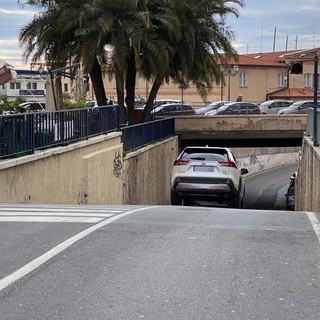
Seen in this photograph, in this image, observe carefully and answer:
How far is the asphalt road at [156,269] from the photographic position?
16.2 ft

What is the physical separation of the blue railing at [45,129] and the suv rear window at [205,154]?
2733 millimetres

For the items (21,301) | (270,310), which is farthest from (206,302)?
(21,301)

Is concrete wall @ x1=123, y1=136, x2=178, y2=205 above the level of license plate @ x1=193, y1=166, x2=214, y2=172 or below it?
below

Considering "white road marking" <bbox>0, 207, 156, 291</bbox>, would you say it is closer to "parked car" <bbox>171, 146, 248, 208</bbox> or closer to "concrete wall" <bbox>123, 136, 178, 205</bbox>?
"parked car" <bbox>171, 146, 248, 208</bbox>

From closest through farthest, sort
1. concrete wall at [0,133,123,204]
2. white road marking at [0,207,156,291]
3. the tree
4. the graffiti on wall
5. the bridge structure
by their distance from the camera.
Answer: white road marking at [0,207,156,291], concrete wall at [0,133,123,204], the graffiti on wall, the tree, the bridge structure

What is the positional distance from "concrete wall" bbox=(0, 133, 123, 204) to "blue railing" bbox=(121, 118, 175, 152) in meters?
1.93

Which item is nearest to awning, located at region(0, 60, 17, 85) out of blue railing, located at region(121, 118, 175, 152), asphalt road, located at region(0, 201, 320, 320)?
blue railing, located at region(121, 118, 175, 152)

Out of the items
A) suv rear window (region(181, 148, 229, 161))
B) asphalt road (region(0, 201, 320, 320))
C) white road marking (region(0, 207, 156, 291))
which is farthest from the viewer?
suv rear window (region(181, 148, 229, 161))

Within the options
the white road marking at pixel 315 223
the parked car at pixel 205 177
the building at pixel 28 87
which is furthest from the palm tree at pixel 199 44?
the white road marking at pixel 315 223

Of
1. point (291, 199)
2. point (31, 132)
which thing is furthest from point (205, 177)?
point (291, 199)

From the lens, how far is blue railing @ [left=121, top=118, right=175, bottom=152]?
21.6 m

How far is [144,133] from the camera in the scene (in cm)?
2428

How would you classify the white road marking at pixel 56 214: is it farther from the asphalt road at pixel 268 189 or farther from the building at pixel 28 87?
the asphalt road at pixel 268 189

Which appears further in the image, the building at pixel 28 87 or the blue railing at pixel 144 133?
the building at pixel 28 87
